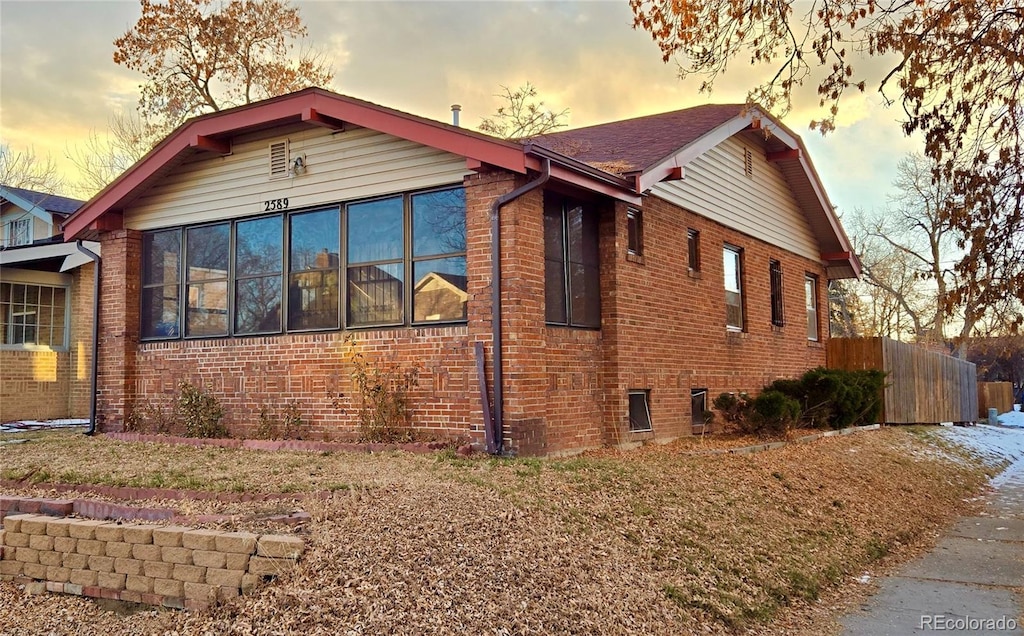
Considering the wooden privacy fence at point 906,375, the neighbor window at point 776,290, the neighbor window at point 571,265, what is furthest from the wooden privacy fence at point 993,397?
the neighbor window at point 571,265

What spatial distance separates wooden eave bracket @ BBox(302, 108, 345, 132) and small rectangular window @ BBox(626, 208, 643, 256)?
4.09 metres

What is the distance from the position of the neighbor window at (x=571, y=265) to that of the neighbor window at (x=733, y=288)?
13.2 ft

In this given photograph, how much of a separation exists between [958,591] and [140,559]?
251 inches

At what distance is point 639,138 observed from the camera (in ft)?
42.7

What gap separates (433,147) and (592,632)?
6548 mm

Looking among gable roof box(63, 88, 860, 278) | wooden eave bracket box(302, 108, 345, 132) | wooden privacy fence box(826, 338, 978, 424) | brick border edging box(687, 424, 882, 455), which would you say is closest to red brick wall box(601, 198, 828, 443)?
gable roof box(63, 88, 860, 278)

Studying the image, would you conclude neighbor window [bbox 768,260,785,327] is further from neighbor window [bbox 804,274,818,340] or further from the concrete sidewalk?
the concrete sidewalk

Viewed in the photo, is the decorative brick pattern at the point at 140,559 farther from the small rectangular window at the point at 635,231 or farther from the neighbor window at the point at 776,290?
the neighbor window at the point at 776,290

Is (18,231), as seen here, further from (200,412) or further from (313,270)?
(313,270)

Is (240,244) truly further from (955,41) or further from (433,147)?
(955,41)

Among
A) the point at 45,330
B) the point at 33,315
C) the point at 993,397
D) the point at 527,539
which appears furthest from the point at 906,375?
the point at 33,315

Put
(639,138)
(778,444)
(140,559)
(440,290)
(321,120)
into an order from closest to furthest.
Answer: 1. (140,559)
2. (440,290)
3. (321,120)
4. (778,444)
5. (639,138)

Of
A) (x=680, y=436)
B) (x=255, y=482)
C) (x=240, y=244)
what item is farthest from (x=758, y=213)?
(x=255, y=482)

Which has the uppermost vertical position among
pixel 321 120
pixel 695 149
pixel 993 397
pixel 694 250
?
pixel 321 120
